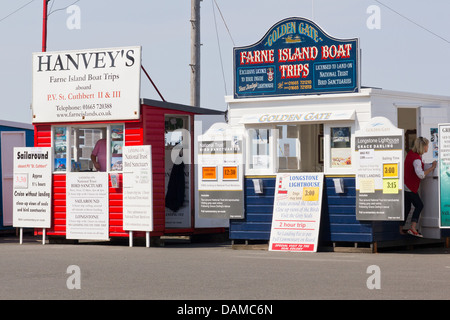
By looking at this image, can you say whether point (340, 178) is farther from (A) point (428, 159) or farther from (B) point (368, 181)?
(A) point (428, 159)

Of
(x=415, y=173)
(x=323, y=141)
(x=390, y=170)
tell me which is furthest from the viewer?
(x=323, y=141)

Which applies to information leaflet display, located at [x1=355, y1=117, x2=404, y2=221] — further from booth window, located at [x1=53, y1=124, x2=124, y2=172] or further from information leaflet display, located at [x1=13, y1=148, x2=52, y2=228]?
information leaflet display, located at [x1=13, y1=148, x2=52, y2=228]

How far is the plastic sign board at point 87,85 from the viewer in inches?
749

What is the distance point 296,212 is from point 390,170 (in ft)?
6.27

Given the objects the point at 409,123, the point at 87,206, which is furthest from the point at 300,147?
the point at 87,206

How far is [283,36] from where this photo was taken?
57.8 feet

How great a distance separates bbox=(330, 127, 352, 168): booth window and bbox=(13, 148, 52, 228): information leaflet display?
19.7 feet

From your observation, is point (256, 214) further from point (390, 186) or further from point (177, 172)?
point (177, 172)

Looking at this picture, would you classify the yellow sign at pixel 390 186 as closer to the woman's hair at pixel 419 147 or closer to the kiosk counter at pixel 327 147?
the kiosk counter at pixel 327 147

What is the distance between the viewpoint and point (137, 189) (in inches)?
736

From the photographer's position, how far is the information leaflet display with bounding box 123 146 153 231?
1852 cm
